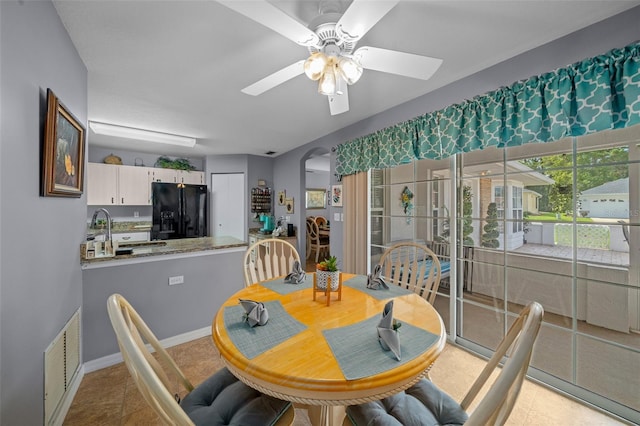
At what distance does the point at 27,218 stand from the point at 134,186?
4.48m

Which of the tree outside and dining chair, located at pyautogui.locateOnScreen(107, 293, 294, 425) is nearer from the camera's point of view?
dining chair, located at pyautogui.locateOnScreen(107, 293, 294, 425)

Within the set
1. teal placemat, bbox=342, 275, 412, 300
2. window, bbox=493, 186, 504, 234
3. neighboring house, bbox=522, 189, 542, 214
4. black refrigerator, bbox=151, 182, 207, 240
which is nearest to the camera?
teal placemat, bbox=342, 275, 412, 300

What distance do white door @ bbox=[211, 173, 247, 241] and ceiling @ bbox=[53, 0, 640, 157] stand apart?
2.54 m

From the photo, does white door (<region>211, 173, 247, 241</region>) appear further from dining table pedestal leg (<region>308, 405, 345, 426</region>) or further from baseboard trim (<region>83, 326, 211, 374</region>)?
dining table pedestal leg (<region>308, 405, 345, 426</region>)

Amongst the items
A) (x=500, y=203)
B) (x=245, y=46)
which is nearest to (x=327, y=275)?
(x=245, y=46)

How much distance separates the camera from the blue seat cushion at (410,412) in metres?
0.98

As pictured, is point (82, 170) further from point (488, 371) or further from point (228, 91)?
point (488, 371)

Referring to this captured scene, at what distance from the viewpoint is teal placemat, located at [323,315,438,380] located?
88cm

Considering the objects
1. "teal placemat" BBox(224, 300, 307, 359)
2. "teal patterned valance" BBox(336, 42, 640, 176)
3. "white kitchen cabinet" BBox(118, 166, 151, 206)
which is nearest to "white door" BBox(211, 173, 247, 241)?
"white kitchen cabinet" BBox(118, 166, 151, 206)

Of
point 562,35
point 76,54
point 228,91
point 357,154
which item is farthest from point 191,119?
point 562,35

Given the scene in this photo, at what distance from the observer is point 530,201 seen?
6.81 feet

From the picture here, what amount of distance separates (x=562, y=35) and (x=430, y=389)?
91.3 inches

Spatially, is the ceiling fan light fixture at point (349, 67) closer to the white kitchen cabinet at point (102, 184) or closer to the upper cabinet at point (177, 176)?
the upper cabinet at point (177, 176)

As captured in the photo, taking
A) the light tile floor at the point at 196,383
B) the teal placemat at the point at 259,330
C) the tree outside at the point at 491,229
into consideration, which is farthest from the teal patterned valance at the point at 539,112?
the teal placemat at the point at 259,330
